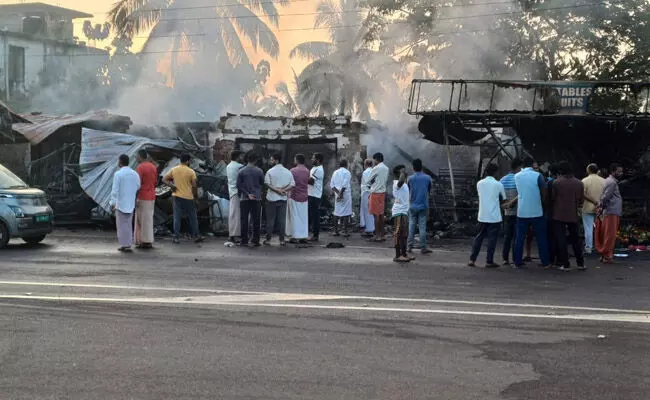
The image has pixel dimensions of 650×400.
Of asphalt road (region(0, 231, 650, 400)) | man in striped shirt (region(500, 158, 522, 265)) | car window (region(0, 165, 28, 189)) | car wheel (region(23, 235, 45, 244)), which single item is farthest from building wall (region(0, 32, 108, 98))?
man in striped shirt (region(500, 158, 522, 265))

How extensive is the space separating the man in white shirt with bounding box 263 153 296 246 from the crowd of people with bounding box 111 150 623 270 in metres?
0.02

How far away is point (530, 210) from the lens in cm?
Answer: 1177

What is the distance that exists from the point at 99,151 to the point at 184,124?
2907 mm

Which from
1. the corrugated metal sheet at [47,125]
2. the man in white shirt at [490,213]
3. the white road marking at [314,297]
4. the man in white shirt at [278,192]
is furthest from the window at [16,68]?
the man in white shirt at [490,213]

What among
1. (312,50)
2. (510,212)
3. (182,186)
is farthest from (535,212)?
(312,50)

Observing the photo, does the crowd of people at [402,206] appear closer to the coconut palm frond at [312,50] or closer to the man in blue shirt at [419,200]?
the man in blue shirt at [419,200]

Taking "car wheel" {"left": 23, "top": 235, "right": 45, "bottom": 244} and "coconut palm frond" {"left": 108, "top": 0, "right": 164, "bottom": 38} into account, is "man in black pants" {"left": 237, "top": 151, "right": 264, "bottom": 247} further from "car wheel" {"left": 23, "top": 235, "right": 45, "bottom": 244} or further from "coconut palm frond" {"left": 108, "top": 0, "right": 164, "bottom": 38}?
"coconut palm frond" {"left": 108, "top": 0, "right": 164, "bottom": 38}

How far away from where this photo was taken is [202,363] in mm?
5863

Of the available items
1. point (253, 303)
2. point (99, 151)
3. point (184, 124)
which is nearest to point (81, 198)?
point (99, 151)

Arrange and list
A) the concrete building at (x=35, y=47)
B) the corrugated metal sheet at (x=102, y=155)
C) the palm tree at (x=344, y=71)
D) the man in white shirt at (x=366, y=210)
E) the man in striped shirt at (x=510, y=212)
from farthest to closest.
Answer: the concrete building at (x=35, y=47) → the palm tree at (x=344, y=71) → the corrugated metal sheet at (x=102, y=155) → the man in white shirt at (x=366, y=210) → the man in striped shirt at (x=510, y=212)

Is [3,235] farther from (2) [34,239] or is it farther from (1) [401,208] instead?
(1) [401,208]

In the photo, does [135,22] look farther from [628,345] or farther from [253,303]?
[628,345]

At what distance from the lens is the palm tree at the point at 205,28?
3269cm

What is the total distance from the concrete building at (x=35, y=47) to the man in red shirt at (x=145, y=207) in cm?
2310
